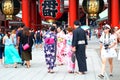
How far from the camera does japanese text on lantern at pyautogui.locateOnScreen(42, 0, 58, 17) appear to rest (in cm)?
3466

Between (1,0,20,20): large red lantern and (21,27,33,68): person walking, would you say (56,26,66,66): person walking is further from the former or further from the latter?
(1,0,20,20): large red lantern

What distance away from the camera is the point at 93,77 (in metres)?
15.2

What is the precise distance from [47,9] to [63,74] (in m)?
19.2

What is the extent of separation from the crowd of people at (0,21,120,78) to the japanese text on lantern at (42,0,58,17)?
13681 millimetres

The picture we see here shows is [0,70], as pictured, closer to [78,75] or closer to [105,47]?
[78,75]

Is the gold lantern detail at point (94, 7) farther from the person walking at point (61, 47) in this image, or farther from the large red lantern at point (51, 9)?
the person walking at point (61, 47)

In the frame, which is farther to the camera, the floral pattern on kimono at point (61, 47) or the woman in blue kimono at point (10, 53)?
the floral pattern on kimono at point (61, 47)

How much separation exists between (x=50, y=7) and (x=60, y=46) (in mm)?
14924

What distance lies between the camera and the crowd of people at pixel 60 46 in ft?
49.2

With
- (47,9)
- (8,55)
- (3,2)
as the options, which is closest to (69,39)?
(8,55)

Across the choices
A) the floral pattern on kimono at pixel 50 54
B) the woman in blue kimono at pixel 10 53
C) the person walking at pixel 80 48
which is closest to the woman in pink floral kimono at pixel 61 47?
the woman in blue kimono at pixel 10 53

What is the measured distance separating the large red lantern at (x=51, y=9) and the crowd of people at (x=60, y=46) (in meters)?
13.7

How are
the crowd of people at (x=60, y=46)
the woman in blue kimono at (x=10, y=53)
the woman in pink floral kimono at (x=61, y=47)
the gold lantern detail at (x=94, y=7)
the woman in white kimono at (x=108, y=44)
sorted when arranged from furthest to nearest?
1. the gold lantern detail at (x=94, y=7)
2. the woman in pink floral kimono at (x=61, y=47)
3. the woman in blue kimono at (x=10, y=53)
4. the crowd of people at (x=60, y=46)
5. the woman in white kimono at (x=108, y=44)

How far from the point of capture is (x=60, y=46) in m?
20.2
